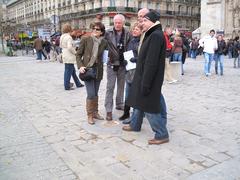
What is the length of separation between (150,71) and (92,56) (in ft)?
5.48

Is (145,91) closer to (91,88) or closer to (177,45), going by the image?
(91,88)

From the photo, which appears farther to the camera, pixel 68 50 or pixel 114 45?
pixel 68 50

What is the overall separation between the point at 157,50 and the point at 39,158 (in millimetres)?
2041

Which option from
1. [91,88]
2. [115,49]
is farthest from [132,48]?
[91,88]

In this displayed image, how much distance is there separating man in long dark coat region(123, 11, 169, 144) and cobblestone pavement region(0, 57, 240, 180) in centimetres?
37

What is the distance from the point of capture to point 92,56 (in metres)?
5.73

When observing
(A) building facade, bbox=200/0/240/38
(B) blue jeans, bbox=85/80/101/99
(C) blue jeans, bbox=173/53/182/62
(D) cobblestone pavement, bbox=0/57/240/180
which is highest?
(A) building facade, bbox=200/0/240/38

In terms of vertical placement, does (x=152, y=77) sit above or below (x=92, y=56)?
below

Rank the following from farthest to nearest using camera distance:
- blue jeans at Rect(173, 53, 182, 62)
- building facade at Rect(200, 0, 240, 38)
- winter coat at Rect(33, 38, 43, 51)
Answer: building facade at Rect(200, 0, 240, 38), winter coat at Rect(33, 38, 43, 51), blue jeans at Rect(173, 53, 182, 62)

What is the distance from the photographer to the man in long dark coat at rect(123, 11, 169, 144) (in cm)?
434

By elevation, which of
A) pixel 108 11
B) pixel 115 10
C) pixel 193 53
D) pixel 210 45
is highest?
pixel 115 10

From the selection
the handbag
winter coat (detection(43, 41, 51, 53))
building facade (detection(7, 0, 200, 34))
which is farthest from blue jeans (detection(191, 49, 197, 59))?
building facade (detection(7, 0, 200, 34))

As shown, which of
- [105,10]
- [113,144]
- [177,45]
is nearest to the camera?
[113,144]

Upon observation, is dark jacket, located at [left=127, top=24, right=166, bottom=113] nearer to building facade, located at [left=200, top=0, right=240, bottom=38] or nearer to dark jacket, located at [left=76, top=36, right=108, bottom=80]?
dark jacket, located at [left=76, top=36, right=108, bottom=80]
